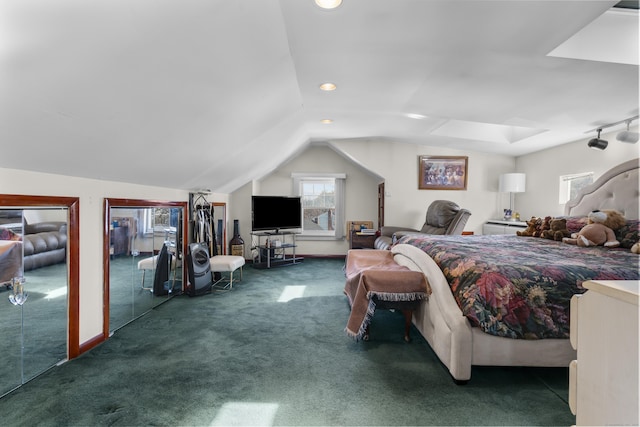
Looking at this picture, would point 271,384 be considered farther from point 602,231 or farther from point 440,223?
point 440,223

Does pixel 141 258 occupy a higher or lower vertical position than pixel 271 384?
higher

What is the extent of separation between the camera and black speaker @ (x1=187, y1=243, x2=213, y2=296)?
3508 millimetres

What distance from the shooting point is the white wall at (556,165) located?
3689 millimetres

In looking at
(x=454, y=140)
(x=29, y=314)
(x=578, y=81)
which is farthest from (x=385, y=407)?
(x=454, y=140)

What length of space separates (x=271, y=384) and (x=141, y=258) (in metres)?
1.88

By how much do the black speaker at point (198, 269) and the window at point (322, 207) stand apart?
9.07 ft

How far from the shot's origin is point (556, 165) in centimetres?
455

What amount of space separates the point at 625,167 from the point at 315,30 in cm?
354

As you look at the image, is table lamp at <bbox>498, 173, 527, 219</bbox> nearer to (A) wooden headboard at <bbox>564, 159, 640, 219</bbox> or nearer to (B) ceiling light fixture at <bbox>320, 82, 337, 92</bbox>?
(A) wooden headboard at <bbox>564, 159, 640, 219</bbox>

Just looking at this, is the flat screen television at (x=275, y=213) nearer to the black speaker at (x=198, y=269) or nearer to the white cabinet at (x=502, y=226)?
the black speaker at (x=198, y=269)

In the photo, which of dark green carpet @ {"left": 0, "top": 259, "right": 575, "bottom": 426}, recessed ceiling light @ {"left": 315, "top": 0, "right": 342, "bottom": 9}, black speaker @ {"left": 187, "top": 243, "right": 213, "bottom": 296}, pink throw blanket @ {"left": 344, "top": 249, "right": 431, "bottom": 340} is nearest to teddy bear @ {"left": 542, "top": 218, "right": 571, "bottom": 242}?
dark green carpet @ {"left": 0, "top": 259, "right": 575, "bottom": 426}

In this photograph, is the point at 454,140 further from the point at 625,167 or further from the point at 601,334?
the point at 601,334

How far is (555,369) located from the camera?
6.57ft

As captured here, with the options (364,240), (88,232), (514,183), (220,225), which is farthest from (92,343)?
(514,183)
